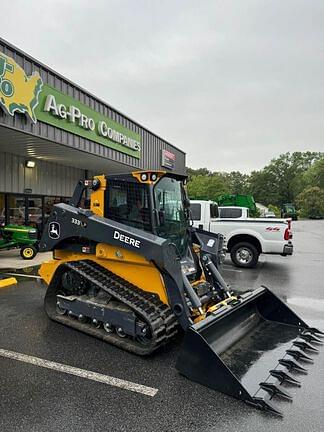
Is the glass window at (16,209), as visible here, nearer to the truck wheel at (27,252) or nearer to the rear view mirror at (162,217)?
the truck wheel at (27,252)

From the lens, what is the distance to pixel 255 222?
10578 millimetres

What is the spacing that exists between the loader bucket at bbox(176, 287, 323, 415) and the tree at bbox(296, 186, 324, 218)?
70083mm

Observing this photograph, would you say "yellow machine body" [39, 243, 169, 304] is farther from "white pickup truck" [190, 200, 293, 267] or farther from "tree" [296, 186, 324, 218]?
"tree" [296, 186, 324, 218]

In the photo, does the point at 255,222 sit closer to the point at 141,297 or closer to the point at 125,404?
the point at 141,297

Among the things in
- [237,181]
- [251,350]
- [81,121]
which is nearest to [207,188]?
[81,121]

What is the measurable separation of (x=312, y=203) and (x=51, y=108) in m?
68.4

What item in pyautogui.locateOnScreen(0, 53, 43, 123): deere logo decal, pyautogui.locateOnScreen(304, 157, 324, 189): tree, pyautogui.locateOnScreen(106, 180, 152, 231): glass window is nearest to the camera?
Answer: pyautogui.locateOnScreen(106, 180, 152, 231): glass window

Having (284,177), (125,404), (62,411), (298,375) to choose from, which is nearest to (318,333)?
(298,375)

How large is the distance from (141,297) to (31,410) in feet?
5.70

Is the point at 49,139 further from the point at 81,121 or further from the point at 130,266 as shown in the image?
the point at 130,266

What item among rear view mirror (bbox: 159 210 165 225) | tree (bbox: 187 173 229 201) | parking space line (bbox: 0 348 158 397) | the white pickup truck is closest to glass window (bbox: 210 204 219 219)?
the white pickup truck

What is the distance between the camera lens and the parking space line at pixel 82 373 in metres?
3.39

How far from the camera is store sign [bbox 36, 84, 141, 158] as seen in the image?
9.50 meters

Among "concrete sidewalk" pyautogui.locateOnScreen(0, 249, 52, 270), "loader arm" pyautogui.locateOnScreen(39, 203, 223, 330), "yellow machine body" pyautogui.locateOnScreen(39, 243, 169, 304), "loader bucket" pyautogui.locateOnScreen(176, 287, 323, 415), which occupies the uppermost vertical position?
"loader arm" pyautogui.locateOnScreen(39, 203, 223, 330)
